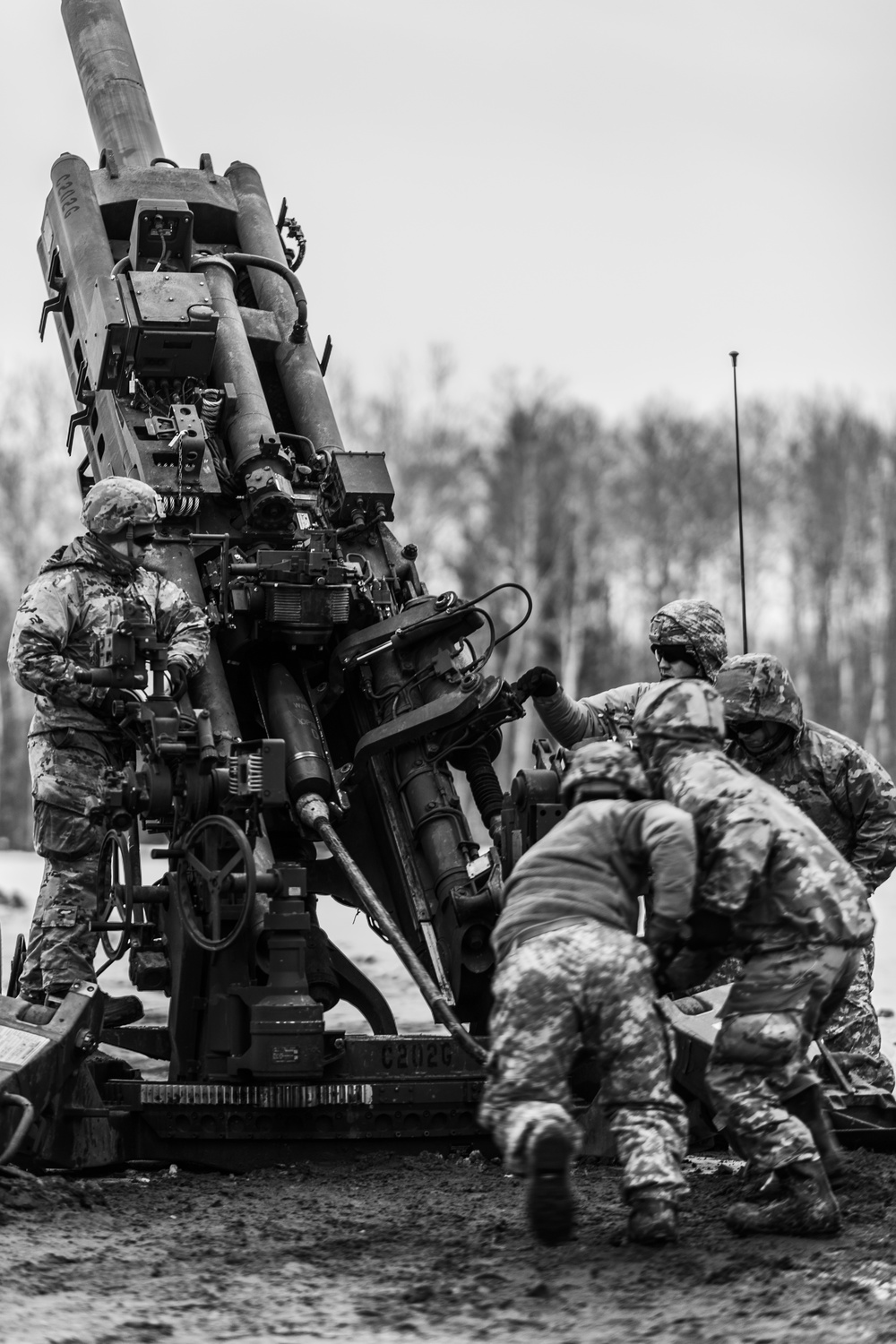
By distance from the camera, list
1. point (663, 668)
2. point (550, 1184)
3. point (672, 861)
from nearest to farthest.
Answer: point (550, 1184) → point (672, 861) → point (663, 668)

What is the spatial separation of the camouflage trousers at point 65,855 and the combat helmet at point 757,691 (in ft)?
7.50

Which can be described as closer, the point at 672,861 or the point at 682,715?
the point at 672,861

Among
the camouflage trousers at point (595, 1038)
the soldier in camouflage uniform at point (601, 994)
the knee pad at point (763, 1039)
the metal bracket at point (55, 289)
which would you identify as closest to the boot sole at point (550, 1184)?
the soldier in camouflage uniform at point (601, 994)

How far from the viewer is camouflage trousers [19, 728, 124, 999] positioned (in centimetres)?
702

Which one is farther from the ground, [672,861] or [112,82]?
[112,82]

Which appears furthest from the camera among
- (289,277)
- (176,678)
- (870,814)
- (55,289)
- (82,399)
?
(55,289)

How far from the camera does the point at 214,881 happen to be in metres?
6.27

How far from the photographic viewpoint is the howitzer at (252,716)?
638 centimetres

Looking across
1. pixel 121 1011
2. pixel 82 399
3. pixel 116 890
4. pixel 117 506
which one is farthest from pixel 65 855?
pixel 82 399

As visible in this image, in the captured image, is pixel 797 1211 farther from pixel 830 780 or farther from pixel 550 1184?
pixel 830 780

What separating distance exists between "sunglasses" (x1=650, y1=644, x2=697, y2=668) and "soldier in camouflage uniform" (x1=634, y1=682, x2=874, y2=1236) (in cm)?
151

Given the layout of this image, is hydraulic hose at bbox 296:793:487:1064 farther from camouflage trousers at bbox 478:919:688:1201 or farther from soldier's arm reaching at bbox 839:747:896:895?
soldier's arm reaching at bbox 839:747:896:895

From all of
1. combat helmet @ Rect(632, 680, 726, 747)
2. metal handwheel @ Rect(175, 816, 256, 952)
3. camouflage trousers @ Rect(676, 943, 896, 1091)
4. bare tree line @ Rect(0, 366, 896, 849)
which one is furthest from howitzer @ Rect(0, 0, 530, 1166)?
bare tree line @ Rect(0, 366, 896, 849)

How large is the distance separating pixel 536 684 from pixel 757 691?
79 cm
